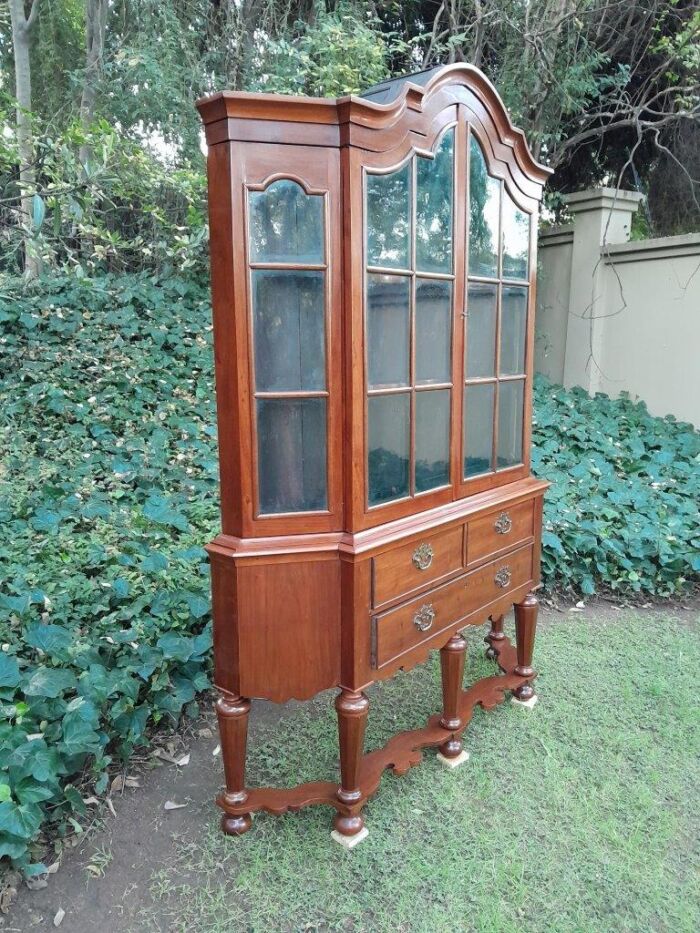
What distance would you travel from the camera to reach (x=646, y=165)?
5.60 meters

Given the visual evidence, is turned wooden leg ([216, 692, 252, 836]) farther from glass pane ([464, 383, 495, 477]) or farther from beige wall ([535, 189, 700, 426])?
beige wall ([535, 189, 700, 426])

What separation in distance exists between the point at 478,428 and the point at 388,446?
416mm

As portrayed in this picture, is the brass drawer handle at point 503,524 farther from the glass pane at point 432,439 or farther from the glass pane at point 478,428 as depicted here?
the glass pane at point 432,439

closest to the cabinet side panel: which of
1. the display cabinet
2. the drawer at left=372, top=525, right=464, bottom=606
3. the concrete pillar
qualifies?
the display cabinet

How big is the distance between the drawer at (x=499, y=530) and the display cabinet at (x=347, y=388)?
0.10 feet

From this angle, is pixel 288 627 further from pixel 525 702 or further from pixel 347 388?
pixel 525 702

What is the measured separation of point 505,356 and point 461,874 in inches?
53.6

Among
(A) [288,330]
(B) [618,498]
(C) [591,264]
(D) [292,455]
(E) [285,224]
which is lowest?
(B) [618,498]

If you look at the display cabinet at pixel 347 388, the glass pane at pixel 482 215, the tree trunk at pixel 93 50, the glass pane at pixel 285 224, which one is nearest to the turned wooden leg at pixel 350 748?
the display cabinet at pixel 347 388

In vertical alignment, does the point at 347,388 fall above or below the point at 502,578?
above

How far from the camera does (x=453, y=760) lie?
1799 mm

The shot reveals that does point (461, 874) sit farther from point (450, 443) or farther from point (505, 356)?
point (505, 356)

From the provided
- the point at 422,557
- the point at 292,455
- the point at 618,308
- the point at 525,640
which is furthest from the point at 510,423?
the point at 618,308

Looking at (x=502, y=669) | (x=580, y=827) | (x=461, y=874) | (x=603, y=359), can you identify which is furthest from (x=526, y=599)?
(x=603, y=359)
